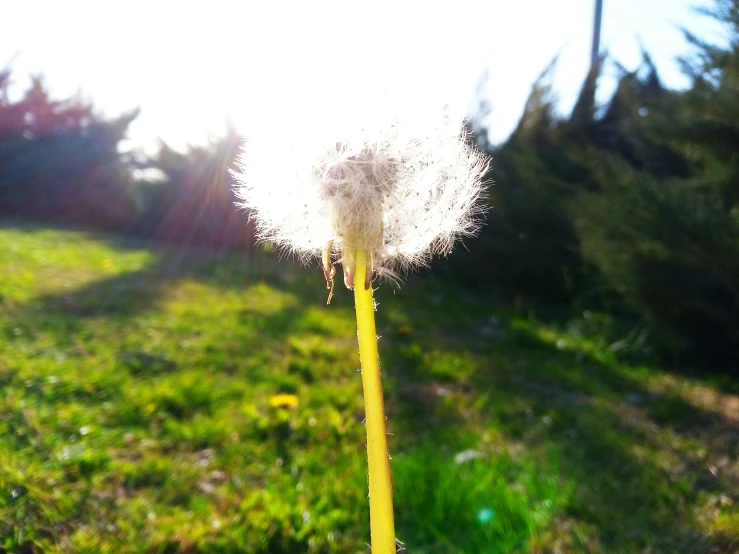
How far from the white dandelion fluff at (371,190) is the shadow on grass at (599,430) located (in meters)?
1.54

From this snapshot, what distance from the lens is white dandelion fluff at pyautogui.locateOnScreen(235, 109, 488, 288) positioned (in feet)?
2.75

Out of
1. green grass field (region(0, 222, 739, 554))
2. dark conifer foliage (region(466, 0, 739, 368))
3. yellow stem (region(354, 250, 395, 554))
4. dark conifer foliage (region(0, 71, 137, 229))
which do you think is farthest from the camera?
dark conifer foliage (region(0, 71, 137, 229))

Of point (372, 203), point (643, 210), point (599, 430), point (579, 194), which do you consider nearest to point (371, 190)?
point (372, 203)

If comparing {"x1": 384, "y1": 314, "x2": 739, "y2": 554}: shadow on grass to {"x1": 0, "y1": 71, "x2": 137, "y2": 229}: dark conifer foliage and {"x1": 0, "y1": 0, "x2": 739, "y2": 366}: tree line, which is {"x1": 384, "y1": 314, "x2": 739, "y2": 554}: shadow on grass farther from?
{"x1": 0, "y1": 71, "x2": 137, "y2": 229}: dark conifer foliage

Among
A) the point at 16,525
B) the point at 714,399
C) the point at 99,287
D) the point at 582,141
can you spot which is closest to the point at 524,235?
the point at 582,141

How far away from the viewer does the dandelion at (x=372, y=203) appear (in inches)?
31.9

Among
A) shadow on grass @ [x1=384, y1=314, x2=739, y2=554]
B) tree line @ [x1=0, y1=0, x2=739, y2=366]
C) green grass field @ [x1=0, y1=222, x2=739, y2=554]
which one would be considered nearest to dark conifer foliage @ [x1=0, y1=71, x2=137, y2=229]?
tree line @ [x1=0, y1=0, x2=739, y2=366]

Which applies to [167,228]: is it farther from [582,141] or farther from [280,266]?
[582,141]

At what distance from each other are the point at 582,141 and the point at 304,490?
16.3 ft

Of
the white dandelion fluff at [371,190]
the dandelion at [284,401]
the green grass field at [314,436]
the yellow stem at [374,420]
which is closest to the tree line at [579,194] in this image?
the green grass field at [314,436]

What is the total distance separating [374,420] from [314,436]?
6.51 feet

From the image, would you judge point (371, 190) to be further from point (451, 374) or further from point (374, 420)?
point (451, 374)

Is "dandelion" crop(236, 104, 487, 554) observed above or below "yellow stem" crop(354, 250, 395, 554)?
above

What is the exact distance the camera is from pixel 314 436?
2699 mm
